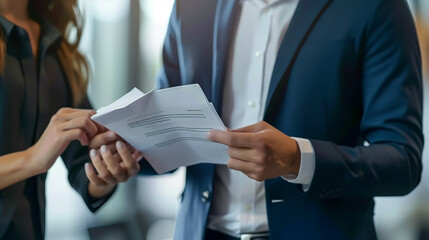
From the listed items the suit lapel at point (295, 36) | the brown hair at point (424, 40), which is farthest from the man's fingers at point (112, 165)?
the brown hair at point (424, 40)

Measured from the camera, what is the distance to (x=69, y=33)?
1259 millimetres

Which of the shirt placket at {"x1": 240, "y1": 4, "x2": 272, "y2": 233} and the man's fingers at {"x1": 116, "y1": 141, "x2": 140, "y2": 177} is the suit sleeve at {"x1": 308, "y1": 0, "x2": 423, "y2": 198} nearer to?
the shirt placket at {"x1": 240, "y1": 4, "x2": 272, "y2": 233}

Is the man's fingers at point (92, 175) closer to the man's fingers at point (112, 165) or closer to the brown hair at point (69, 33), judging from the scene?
the man's fingers at point (112, 165)

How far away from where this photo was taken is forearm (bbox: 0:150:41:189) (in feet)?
3.65

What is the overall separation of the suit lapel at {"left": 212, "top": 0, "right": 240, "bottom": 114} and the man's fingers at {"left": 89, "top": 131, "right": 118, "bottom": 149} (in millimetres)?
279

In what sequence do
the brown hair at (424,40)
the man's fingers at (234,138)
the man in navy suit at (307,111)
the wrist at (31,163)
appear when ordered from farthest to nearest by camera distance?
the brown hair at (424,40)
the wrist at (31,163)
the man in navy suit at (307,111)
the man's fingers at (234,138)

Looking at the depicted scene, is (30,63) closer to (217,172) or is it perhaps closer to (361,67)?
(217,172)

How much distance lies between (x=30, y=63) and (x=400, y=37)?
2.98ft

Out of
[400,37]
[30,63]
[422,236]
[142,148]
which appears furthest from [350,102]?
[422,236]

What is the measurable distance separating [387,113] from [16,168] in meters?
0.91

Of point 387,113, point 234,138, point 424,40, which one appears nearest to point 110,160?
point 234,138

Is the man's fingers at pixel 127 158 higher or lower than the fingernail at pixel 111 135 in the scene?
lower

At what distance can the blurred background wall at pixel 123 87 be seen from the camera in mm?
1352

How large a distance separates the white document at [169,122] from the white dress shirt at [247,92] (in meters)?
0.16
